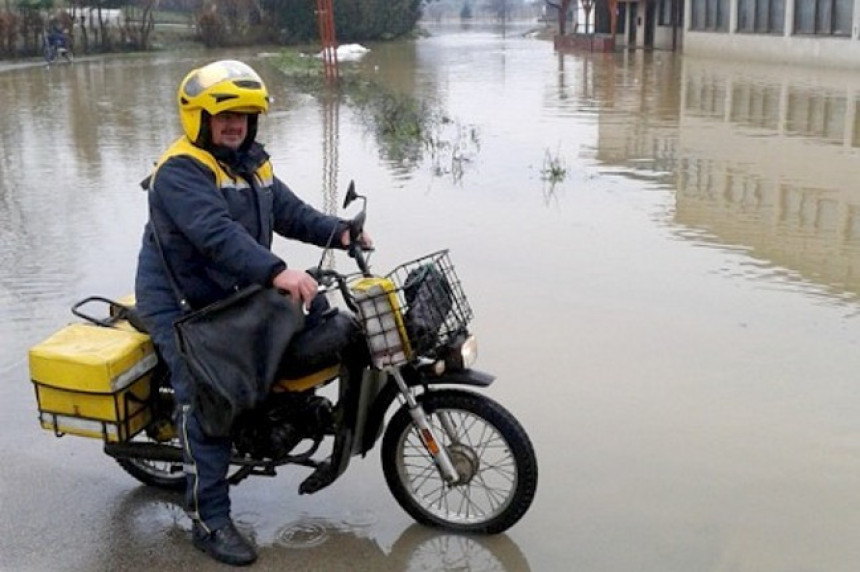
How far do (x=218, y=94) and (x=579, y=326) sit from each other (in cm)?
340

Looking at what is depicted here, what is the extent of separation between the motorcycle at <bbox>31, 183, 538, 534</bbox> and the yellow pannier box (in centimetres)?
1

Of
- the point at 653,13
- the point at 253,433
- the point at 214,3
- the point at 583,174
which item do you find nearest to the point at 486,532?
the point at 253,433

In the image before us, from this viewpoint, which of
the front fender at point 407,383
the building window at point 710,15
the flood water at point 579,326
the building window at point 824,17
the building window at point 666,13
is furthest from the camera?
the building window at point 666,13

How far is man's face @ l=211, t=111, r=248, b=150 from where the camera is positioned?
136 inches

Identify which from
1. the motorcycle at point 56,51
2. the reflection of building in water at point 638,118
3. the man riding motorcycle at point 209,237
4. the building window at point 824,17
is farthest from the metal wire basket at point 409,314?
the motorcycle at point 56,51

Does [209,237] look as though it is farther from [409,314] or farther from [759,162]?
[759,162]

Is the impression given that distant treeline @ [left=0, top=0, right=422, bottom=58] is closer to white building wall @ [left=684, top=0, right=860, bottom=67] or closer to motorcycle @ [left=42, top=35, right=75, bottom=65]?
motorcycle @ [left=42, top=35, right=75, bottom=65]

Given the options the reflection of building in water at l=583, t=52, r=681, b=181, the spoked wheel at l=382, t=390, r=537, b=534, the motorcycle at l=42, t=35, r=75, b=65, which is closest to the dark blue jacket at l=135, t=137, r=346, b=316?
the spoked wheel at l=382, t=390, r=537, b=534

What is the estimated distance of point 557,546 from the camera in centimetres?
374

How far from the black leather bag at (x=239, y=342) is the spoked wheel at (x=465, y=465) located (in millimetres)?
575

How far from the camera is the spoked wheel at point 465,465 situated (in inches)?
140

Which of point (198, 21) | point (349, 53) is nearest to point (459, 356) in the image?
point (349, 53)

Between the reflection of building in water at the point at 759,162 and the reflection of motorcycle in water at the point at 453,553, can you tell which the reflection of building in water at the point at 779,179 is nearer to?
the reflection of building in water at the point at 759,162

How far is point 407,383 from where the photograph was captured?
142 inches
